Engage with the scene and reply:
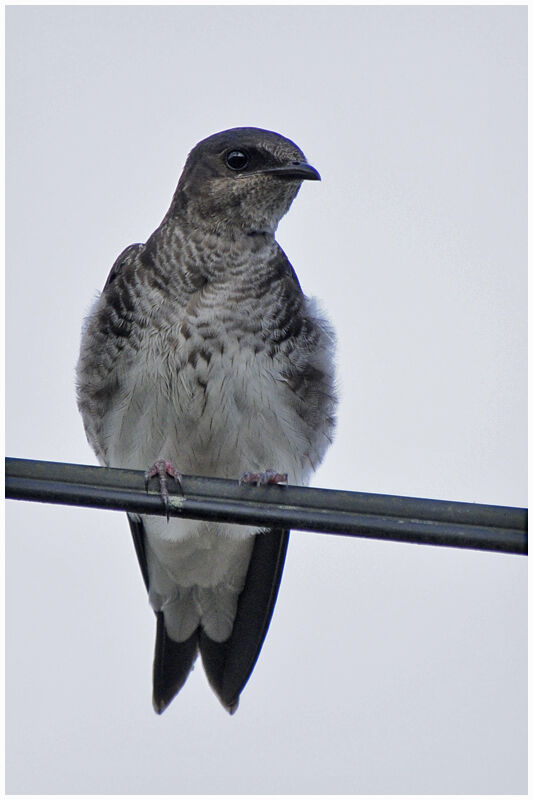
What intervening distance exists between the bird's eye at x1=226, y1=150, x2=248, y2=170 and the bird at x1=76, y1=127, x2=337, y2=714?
0.01 meters

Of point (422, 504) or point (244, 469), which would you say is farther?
point (244, 469)

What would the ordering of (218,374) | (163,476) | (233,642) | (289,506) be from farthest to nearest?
(233,642) → (218,374) → (163,476) → (289,506)

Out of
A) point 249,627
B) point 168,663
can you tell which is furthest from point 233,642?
point 168,663

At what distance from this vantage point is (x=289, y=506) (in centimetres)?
343

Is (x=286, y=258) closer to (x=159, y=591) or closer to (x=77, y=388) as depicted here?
(x=77, y=388)

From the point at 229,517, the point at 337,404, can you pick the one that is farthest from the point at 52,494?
the point at 337,404

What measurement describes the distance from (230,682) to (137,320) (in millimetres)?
1658

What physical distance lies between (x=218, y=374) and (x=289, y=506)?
1.83 metres

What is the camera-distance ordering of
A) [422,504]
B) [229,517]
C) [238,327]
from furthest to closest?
[238,327] < [229,517] < [422,504]

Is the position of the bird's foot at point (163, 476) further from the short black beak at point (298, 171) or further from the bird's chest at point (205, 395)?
the short black beak at point (298, 171)

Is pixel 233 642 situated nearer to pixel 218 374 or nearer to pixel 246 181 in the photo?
pixel 218 374

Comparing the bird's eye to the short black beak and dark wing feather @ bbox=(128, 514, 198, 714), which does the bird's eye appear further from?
dark wing feather @ bbox=(128, 514, 198, 714)

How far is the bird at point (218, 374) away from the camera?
524 cm

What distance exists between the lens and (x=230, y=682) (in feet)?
18.6
